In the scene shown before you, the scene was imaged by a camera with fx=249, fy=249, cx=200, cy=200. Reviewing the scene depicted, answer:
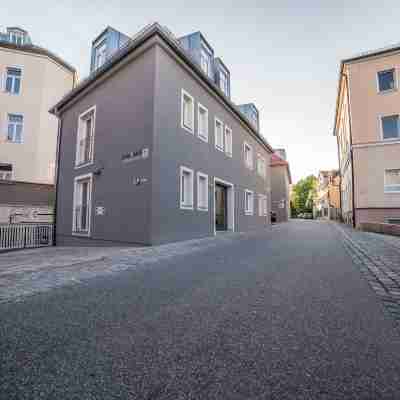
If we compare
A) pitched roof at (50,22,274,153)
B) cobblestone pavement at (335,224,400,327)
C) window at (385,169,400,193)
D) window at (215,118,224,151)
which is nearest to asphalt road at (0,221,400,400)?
cobblestone pavement at (335,224,400,327)

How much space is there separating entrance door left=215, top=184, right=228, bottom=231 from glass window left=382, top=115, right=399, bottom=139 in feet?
36.2

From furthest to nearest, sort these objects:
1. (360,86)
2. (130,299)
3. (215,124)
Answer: (360,86) < (215,124) < (130,299)

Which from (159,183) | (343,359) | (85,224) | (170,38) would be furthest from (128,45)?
(343,359)

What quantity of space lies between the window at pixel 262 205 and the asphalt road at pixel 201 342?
16202 millimetres

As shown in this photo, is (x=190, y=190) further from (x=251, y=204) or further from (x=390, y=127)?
(x=390, y=127)

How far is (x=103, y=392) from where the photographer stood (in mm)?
1421

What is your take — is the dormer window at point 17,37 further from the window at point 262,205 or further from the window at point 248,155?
the window at point 262,205

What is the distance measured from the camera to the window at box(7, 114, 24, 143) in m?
18.1

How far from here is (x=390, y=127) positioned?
1575 centimetres

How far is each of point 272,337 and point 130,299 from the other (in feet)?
5.86

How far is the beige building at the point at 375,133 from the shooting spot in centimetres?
1521

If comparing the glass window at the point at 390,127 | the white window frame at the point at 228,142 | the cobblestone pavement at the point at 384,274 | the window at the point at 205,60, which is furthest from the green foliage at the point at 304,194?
the cobblestone pavement at the point at 384,274

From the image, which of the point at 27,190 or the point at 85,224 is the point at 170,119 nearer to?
the point at 85,224

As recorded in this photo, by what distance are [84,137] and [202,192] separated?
257 inches
